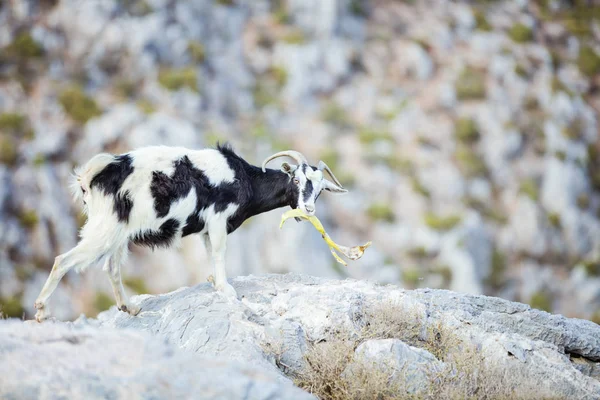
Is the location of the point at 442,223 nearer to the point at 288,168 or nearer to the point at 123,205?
the point at 288,168

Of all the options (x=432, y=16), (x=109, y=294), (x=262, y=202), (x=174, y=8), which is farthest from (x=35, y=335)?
(x=432, y=16)

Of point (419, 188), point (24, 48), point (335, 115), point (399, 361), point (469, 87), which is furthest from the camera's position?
point (469, 87)

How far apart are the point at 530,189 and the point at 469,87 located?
7.98 metres

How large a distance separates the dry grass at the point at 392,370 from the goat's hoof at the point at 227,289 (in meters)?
2.05

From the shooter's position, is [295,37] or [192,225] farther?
[295,37]

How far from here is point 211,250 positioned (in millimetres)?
10992

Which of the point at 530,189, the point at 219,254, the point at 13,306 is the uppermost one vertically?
the point at 219,254

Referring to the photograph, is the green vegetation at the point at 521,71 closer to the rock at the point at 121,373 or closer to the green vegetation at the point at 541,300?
the green vegetation at the point at 541,300

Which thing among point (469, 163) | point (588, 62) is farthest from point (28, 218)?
point (588, 62)

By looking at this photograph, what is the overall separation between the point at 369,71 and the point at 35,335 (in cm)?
3770

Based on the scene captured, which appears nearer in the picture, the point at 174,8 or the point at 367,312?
the point at 367,312

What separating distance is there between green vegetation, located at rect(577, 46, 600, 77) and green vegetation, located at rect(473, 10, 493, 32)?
6938 millimetres

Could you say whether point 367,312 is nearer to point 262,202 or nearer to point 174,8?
point 262,202

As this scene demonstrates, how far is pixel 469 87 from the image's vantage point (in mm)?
Answer: 41219
